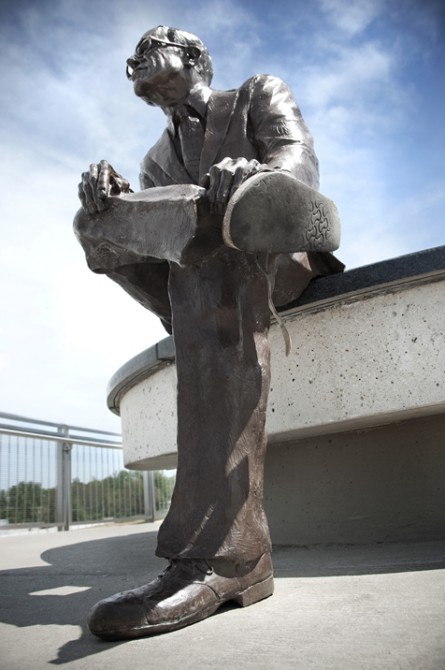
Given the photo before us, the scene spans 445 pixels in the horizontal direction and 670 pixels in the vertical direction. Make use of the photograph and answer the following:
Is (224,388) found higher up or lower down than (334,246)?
lower down

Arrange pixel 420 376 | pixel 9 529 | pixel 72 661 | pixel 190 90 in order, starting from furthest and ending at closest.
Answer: pixel 9 529
pixel 190 90
pixel 420 376
pixel 72 661

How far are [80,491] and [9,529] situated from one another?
1131 millimetres

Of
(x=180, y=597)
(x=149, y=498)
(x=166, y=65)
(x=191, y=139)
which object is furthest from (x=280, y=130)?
(x=149, y=498)

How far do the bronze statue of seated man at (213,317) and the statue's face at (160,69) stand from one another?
0.47 meters

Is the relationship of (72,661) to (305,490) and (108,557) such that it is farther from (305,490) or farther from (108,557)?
(108,557)

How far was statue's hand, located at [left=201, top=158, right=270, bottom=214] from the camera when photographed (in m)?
1.29

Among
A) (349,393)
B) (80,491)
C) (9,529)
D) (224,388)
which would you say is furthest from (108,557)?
(80,491)

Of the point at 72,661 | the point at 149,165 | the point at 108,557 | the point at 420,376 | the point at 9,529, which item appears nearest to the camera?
the point at 72,661

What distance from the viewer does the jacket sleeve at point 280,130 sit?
171 cm

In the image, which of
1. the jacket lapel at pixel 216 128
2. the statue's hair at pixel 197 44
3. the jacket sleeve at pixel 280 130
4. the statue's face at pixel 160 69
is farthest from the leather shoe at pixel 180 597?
the statue's hair at pixel 197 44

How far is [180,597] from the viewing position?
3.88ft

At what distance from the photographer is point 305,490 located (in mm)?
2365

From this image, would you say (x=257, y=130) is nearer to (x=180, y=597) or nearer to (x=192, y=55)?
(x=192, y=55)

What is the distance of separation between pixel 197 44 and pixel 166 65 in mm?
166
